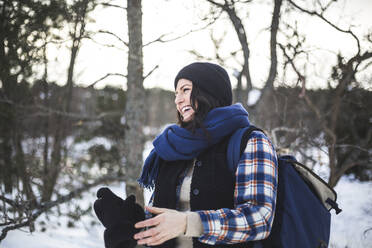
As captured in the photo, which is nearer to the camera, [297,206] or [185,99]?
[297,206]

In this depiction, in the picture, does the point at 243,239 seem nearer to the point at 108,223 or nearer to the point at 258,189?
the point at 258,189

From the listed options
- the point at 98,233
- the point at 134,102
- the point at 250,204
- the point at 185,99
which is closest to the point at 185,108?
the point at 185,99

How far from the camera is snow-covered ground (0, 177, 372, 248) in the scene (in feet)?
12.6

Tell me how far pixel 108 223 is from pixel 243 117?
82 centimetres

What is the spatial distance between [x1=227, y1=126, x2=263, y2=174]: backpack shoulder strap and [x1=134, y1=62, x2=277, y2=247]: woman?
25mm

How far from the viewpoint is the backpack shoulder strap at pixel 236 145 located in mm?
1224

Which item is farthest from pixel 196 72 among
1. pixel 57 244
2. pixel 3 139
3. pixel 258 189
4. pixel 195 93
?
pixel 3 139

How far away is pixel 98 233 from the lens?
554 cm

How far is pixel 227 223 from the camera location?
3.46 feet

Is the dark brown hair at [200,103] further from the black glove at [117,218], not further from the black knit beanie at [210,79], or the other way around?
the black glove at [117,218]

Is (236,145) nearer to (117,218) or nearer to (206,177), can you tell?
(206,177)

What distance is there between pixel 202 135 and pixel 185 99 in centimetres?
24

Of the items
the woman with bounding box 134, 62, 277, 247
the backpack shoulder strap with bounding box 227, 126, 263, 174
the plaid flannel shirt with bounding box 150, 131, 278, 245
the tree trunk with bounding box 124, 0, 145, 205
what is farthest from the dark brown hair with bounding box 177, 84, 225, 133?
the tree trunk with bounding box 124, 0, 145, 205

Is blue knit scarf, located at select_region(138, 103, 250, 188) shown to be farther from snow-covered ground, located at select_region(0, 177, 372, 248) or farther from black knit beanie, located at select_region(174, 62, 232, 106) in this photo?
snow-covered ground, located at select_region(0, 177, 372, 248)
